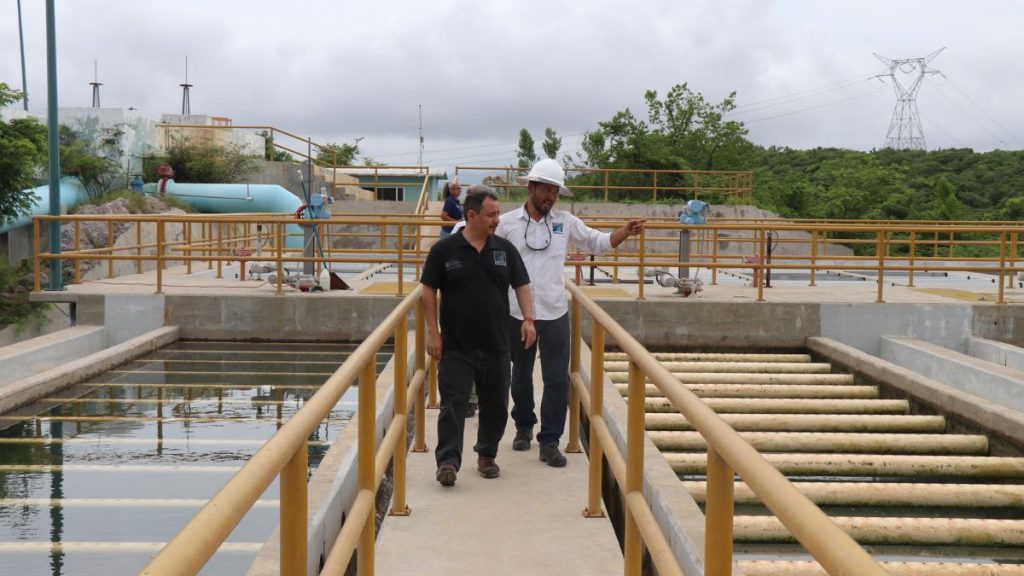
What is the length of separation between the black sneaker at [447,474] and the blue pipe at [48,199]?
1715 centimetres

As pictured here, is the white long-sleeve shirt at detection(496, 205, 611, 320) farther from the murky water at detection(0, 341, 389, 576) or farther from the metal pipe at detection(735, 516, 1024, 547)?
the murky water at detection(0, 341, 389, 576)

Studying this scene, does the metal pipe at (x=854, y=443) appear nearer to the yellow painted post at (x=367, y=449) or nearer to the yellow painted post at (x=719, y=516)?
the yellow painted post at (x=367, y=449)

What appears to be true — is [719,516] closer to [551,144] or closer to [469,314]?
[469,314]

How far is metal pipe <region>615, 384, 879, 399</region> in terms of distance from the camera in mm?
10820

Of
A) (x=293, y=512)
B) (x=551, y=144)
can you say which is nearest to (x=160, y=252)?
(x=293, y=512)

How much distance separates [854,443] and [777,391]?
2.14 m

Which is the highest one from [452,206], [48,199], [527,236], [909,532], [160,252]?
[48,199]

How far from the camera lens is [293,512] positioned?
101 inches

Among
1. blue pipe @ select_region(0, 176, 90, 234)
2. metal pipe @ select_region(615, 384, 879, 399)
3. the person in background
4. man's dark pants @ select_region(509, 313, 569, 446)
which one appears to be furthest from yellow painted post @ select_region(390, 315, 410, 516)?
blue pipe @ select_region(0, 176, 90, 234)

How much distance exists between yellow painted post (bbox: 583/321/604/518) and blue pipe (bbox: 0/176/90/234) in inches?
696

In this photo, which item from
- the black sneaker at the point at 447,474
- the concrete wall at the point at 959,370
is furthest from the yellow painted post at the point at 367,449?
the concrete wall at the point at 959,370

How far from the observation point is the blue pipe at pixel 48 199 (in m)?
21.0

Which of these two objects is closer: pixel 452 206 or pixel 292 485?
pixel 292 485

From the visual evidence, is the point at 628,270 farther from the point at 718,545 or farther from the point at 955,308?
the point at 718,545
